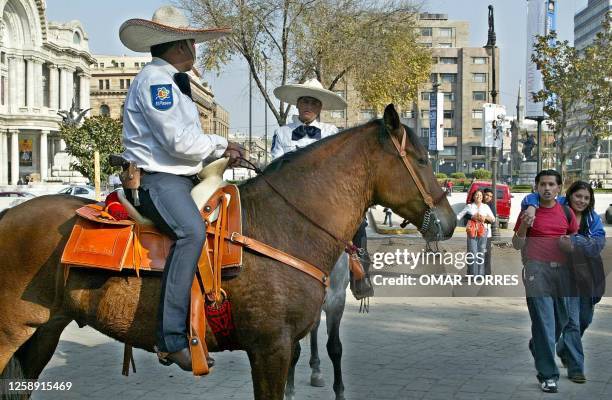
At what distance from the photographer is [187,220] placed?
386 cm

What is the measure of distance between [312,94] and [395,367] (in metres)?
3.02

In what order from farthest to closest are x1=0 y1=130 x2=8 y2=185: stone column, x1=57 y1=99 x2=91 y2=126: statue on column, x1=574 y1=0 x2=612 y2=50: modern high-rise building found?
x1=574 y1=0 x2=612 y2=50: modern high-rise building → x1=0 y1=130 x2=8 y2=185: stone column → x1=57 y1=99 x2=91 y2=126: statue on column

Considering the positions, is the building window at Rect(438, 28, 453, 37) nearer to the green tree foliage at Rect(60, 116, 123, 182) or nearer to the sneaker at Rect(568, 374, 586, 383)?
the green tree foliage at Rect(60, 116, 123, 182)

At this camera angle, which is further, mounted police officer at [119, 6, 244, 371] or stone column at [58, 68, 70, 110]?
stone column at [58, 68, 70, 110]

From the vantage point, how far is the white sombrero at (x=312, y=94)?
657cm

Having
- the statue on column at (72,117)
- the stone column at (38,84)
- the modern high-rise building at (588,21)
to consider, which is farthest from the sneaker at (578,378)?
the modern high-rise building at (588,21)

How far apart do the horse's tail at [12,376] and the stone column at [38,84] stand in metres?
89.2

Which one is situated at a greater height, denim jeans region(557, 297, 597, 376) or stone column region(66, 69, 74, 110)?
stone column region(66, 69, 74, 110)

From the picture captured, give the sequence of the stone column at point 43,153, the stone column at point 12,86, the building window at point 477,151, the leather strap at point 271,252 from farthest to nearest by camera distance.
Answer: the building window at point 477,151
the stone column at point 43,153
the stone column at point 12,86
the leather strap at point 271,252

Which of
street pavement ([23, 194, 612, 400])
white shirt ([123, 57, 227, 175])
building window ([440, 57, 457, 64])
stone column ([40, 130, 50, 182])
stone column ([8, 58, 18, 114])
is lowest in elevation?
street pavement ([23, 194, 612, 400])

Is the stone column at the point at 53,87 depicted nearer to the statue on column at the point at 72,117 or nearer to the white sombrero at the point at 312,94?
the statue on column at the point at 72,117

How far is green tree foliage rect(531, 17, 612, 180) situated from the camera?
28219 millimetres

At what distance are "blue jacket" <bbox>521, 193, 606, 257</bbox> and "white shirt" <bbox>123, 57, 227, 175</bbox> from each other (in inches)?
152

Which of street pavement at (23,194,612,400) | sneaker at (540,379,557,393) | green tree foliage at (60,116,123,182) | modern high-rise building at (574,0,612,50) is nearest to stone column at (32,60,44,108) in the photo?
green tree foliage at (60,116,123,182)
